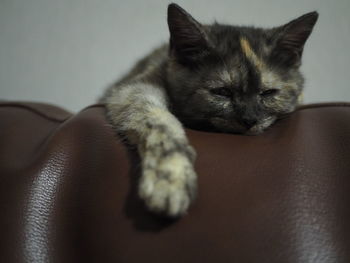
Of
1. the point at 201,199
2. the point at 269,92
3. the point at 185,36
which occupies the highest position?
the point at 185,36

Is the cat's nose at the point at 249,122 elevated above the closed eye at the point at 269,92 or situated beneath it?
situated beneath

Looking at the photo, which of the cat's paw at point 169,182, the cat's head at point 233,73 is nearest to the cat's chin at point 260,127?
the cat's head at point 233,73

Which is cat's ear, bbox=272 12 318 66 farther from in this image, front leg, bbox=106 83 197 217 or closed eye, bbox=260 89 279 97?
front leg, bbox=106 83 197 217

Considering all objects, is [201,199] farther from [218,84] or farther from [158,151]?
[218,84]

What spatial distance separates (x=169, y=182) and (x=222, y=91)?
40 centimetres

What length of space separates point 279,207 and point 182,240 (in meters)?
0.18

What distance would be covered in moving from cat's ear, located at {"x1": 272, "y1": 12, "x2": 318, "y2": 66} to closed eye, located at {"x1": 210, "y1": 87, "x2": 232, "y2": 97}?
183 mm

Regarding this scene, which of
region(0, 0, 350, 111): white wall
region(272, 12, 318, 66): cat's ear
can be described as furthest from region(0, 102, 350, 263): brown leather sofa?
region(0, 0, 350, 111): white wall

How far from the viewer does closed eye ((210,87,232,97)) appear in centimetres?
89

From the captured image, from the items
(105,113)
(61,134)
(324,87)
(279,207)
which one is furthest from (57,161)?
(324,87)

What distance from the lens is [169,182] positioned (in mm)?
573

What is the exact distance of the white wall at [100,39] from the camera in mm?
1413

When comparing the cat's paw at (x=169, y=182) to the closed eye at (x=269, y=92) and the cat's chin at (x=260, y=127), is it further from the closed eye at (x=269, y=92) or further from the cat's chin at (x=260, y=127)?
the closed eye at (x=269, y=92)

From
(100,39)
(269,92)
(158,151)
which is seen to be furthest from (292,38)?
(100,39)
